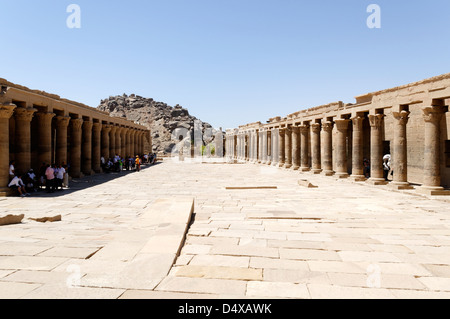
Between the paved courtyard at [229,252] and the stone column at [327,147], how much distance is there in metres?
11.8

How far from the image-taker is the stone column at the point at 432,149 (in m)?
13.1

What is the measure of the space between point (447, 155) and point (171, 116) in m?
82.5

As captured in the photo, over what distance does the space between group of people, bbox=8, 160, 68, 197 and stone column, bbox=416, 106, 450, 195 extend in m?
16.6

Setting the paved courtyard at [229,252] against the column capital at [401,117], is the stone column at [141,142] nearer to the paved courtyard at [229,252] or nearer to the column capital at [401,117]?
the paved courtyard at [229,252]

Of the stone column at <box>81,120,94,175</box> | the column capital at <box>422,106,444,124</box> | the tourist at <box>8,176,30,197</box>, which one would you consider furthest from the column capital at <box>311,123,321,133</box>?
the tourist at <box>8,176,30,197</box>

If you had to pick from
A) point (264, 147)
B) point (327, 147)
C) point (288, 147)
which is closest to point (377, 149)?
point (327, 147)

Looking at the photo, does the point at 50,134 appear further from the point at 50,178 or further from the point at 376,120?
the point at 376,120

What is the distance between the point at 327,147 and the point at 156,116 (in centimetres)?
8519

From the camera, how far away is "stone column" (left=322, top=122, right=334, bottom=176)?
2159cm

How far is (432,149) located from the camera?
43.8 ft

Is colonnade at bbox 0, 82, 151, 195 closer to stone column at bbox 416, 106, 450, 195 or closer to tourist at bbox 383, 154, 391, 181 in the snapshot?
stone column at bbox 416, 106, 450, 195

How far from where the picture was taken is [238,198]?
12047 mm

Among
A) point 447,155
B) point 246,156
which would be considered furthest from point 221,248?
point 246,156

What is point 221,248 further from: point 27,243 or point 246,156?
point 246,156
